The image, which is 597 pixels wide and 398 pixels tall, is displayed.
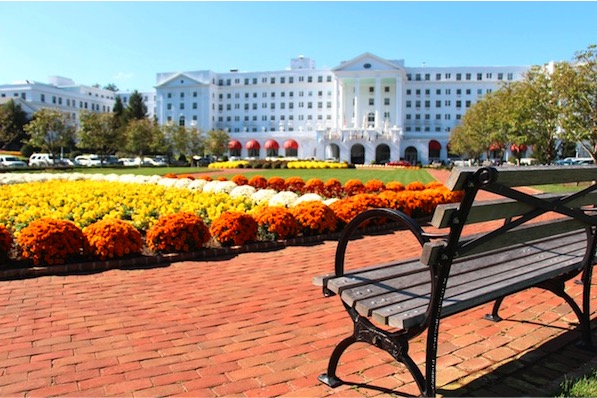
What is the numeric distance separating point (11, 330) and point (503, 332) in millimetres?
4342

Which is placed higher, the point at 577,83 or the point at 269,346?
the point at 577,83

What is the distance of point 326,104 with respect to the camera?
3915 inches

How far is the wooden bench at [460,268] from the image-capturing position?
→ 2.78 metres

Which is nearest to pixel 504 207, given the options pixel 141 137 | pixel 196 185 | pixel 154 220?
pixel 154 220

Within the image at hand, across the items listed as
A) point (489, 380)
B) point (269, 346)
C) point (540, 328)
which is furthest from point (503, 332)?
point (269, 346)

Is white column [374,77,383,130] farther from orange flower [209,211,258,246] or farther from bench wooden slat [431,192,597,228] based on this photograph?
bench wooden slat [431,192,597,228]

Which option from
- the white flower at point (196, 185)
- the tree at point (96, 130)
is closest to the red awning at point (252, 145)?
the tree at point (96, 130)

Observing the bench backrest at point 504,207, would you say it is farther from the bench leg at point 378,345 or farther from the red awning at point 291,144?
the red awning at point 291,144

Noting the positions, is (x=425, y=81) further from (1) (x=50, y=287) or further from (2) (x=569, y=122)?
(1) (x=50, y=287)

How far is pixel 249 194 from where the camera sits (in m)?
15.0

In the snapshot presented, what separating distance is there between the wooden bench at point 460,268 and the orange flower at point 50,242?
464cm

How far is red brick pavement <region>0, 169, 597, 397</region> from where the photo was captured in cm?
341

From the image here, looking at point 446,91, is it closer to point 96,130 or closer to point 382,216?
point 96,130

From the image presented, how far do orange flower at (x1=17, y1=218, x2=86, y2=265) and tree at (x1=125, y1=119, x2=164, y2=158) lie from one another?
181 feet
